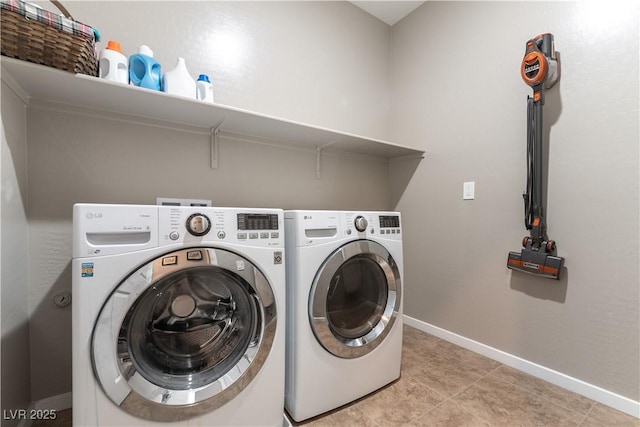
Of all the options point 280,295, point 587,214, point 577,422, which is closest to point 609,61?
point 587,214

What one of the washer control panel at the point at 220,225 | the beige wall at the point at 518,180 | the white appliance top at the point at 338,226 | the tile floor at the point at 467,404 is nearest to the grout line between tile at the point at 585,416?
the tile floor at the point at 467,404

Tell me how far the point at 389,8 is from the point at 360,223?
2.04m

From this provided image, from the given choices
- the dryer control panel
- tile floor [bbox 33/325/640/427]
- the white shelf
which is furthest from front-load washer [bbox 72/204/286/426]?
the white shelf

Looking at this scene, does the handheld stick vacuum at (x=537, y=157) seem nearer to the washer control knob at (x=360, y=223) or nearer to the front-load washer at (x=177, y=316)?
the washer control knob at (x=360, y=223)

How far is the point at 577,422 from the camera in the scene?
3.96ft

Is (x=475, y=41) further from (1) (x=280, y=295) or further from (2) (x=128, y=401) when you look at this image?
(2) (x=128, y=401)

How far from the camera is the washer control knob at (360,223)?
4.19ft

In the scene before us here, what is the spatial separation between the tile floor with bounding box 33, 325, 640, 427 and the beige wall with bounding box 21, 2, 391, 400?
83cm

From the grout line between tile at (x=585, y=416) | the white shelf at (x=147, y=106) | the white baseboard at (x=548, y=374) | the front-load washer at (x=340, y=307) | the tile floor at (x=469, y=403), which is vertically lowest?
the grout line between tile at (x=585, y=416)

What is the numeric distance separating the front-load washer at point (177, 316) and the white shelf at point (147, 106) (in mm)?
607

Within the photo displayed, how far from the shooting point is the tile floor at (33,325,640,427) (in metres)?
1.20

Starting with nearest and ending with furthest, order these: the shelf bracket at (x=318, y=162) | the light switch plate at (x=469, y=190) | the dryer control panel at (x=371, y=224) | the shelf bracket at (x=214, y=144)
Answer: the dryer control panel at (x=371, y=224), the shelf bracket at (x=214, y=144), the light switch plate at (x=469, y=190), the shelf bracket at (x=318, y=162)

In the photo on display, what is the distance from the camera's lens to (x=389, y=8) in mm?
2254

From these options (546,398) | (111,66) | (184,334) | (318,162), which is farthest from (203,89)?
(546,398)
